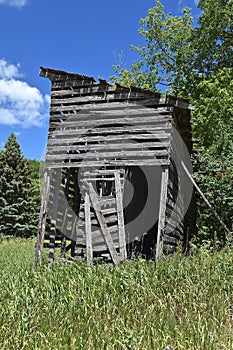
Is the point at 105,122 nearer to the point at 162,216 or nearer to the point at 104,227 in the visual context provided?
the point at 104,227

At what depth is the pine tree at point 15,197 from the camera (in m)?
29.3

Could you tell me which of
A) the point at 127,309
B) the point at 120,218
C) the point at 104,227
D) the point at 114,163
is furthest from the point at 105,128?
the point at 127,309

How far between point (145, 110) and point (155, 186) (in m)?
5.06

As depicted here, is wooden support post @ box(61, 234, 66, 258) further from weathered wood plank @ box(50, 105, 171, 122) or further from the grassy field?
the grassy field

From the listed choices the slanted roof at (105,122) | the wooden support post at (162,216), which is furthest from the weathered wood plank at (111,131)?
the wooden support post at (162,216)

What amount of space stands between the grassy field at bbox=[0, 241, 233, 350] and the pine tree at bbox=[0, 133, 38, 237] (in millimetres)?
23168

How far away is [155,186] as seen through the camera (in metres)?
14.6

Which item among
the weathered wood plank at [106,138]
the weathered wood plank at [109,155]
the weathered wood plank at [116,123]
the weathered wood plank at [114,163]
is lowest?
the weathered wood plank at [114,163]

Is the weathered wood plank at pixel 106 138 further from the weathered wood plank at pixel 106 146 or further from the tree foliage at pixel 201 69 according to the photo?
the tree foliage at pixel 201 69

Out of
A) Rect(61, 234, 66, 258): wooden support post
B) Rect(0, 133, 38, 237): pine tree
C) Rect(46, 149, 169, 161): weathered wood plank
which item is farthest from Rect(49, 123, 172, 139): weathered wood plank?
Rect(0, 133, 38, 237): pine tree

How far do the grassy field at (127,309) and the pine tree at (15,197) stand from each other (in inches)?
912

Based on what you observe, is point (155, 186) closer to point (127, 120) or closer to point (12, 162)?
point (127, 120)

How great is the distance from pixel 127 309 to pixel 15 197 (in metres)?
26.4

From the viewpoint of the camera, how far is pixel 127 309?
17.0 ft
